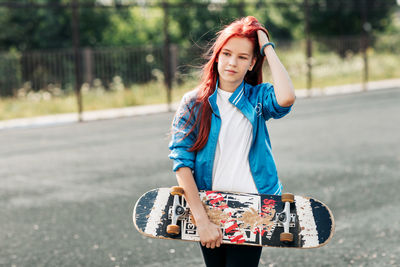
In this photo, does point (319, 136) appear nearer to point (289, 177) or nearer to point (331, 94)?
point (289, 177)

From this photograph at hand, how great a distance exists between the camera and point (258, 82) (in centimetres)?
284

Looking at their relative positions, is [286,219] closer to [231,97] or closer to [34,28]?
[231,97]

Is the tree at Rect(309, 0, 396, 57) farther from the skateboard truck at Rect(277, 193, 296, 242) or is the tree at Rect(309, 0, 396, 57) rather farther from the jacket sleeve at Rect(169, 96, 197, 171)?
the skateboard truck at Rect(277, 193, 296, 242)

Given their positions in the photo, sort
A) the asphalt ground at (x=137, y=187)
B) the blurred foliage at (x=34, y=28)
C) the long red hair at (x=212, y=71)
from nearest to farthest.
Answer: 1. the long red hair at (x=212, y=71)
2. the asphalt ground at (x=137, y=187)
3. the blurred foliage at (x=34, y=28)

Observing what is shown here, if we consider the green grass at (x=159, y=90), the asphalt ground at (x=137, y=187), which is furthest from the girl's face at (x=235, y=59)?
the green grass at (x=159, y=90)

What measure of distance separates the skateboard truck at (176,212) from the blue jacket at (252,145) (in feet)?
0.36

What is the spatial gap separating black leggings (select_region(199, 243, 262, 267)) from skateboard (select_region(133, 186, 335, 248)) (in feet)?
0.51

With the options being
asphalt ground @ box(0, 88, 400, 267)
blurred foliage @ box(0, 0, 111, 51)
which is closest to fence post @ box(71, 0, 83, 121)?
asphalt ground @ box(0, 88, 400, 267)

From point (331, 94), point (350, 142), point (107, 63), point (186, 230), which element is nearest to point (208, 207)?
point (186, 230)

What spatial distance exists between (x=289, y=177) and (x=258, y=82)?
183 inches

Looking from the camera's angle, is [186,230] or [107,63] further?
[107,63]

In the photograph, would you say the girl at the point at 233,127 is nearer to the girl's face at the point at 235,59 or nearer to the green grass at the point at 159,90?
the girl's face at the point at 235,59

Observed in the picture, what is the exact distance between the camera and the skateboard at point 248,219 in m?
2.49

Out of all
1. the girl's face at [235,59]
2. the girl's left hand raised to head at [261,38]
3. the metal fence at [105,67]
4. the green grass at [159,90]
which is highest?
the girl's left hand raised to head at [261,38]
